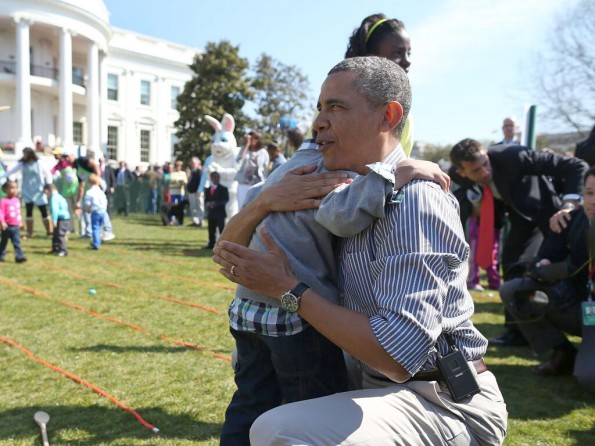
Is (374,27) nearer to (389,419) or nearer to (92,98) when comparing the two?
(389,419)

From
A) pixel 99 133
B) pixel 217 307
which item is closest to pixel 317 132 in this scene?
pixel 217 307

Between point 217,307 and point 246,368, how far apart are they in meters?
4.20

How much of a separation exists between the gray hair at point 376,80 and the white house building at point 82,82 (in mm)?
29032

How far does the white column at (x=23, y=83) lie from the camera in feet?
106

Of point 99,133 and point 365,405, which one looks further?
point 99,133

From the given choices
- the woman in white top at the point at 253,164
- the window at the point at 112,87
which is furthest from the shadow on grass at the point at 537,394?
the window at the point at 112,87

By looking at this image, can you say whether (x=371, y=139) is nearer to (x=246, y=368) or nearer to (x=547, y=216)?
(x=246, y=368)

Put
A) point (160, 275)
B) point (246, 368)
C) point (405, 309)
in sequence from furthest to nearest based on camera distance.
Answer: point (160, 275) < point (246, 368) < point (405, 309)

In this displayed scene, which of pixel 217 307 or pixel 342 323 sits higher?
pixel 342 323

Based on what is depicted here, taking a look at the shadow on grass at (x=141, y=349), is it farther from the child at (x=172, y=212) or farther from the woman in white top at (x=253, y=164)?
the child at (x=172, y=212)

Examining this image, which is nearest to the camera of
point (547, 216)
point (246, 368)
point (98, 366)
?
point (246, 368)

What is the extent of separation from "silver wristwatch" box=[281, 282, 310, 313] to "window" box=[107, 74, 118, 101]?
45.6m

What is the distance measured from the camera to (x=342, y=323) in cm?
152

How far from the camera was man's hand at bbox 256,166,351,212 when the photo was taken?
5.55ft
